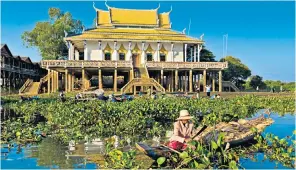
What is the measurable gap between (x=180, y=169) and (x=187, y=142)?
2.71 ft

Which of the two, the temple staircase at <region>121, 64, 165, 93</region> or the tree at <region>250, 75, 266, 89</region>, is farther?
the tree at <region>250, 75, 266, 89</region>

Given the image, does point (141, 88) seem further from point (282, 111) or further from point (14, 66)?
point (14, 66)

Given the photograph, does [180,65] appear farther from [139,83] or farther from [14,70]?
[14,70]

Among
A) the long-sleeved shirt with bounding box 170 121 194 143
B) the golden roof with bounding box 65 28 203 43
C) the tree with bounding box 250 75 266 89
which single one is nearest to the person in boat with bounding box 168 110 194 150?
the long-sleeved shirt with bounding box 170 121 194 143

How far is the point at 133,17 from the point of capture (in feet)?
116

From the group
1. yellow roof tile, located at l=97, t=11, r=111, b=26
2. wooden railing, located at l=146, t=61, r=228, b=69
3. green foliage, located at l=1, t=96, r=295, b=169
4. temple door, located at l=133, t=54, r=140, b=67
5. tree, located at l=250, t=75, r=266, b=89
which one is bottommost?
green foliage, located at l=1, t=96, r=295, b=169

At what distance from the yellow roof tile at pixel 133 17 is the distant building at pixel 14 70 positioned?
11.1 metres

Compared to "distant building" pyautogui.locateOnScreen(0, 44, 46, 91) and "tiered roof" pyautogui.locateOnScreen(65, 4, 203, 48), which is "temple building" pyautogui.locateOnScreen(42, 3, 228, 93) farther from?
"distant building" pyautogui.locateOnScreen(0, 44, 46, 91)

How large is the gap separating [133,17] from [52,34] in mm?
10765

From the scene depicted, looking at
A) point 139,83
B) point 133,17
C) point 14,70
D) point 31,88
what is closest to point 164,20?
point 133,17

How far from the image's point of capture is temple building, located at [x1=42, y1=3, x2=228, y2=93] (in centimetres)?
2780

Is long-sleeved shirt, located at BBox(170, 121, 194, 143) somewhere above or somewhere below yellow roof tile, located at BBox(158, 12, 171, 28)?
below

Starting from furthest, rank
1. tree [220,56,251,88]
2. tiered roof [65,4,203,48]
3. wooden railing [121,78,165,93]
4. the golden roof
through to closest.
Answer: tree [220,56,251,88] → tiered roof [65,4,203,48] → the golden roof → wooden railing [121,78,165,93]

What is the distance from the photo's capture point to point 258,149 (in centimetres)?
807
